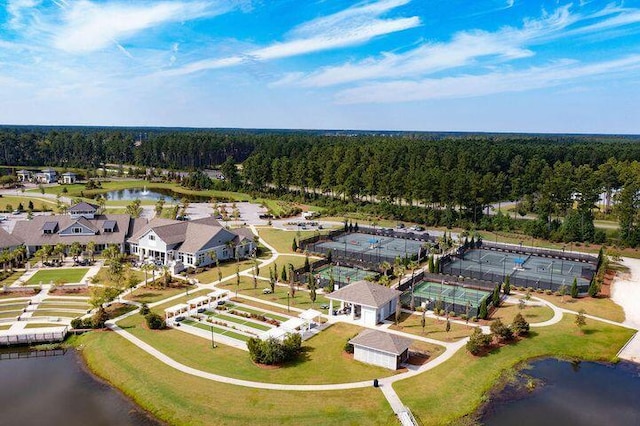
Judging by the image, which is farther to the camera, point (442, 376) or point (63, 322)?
point (63, 322)

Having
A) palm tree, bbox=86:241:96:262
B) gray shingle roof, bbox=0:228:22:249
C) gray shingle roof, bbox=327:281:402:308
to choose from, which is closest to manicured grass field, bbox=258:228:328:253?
palm tree, bbox=86:241:96:262

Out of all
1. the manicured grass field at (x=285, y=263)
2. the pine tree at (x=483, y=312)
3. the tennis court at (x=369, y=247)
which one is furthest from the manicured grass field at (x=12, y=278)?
the pine tree at (x=483, y=312)

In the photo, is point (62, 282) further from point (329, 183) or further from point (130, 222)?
point (329, 183)

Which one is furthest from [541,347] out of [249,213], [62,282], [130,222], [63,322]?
[249,213]

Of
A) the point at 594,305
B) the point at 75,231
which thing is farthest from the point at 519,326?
the point at 75,231

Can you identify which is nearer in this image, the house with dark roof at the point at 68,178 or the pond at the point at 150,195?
the pond at the point at 150,195

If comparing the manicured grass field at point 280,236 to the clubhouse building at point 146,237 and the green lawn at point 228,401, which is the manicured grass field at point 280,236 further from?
the green lawn at point 228,401

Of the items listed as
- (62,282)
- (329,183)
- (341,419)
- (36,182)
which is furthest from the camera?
(36,182)

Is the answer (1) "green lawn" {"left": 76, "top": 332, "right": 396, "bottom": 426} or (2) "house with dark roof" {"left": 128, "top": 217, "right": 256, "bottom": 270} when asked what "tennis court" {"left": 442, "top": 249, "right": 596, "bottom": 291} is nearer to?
(2) "house with dark roof" {"left": 128, "top": 217, "right": 256, "bottom": 270}
